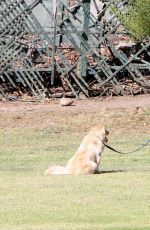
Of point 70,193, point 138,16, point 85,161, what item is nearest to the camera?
point 70,193

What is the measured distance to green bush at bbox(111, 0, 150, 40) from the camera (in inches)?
810

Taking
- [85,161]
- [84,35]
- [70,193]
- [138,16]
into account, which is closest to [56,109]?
[84,35]

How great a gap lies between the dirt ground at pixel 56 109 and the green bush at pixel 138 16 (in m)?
2.99

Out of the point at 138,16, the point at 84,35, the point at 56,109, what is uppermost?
the point at 138,16

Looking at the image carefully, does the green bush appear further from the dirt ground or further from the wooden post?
the wooden post

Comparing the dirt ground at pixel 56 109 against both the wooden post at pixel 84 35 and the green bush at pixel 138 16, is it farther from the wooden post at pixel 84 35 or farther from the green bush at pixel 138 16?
the green bush at pixel 138 16

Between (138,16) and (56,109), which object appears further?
(56,109)

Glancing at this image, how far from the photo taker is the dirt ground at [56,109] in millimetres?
24094

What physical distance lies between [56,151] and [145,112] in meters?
4.83

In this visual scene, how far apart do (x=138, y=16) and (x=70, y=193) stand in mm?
9057

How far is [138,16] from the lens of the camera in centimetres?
2088

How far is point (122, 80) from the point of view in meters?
28.4

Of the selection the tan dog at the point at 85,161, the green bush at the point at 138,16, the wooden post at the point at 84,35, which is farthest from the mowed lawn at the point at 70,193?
the wooden post at the point at 84,35

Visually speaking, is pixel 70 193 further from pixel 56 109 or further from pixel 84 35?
pixel 84 35
